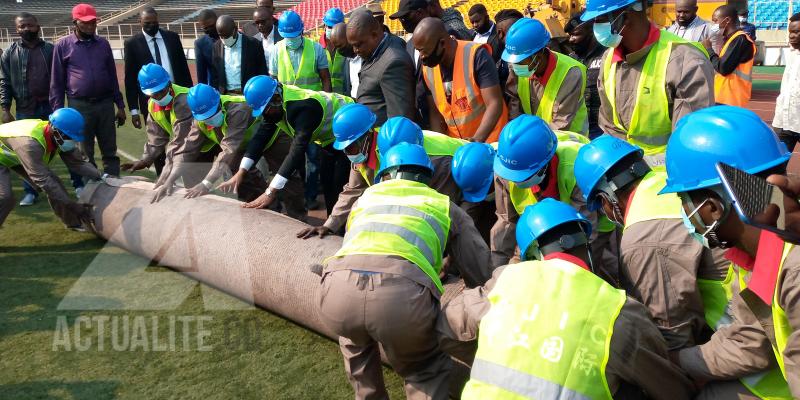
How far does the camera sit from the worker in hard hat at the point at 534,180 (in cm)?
333

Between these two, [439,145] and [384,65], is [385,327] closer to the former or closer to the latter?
[439,145]

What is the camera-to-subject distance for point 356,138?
408cm

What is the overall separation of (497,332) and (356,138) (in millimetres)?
2124

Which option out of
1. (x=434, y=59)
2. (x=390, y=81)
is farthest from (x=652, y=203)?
(x=390, y=81)

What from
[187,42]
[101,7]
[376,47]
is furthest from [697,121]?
[101,7]

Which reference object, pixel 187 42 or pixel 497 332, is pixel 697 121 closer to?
pixel 497 332

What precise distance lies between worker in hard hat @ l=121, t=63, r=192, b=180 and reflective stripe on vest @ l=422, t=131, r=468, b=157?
8.83 feet

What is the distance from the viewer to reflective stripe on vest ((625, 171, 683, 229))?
268 centimetres

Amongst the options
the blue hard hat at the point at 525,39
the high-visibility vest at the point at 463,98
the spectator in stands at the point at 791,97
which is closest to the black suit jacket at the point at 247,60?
the high-visibility vest at the point at 463,98

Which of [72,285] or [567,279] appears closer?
[567,279]

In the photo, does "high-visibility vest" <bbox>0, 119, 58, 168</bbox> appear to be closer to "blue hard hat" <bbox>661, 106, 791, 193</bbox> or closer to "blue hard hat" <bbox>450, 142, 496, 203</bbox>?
"blue hard hat" <bbox>450, 142, 496, 203</bbox>

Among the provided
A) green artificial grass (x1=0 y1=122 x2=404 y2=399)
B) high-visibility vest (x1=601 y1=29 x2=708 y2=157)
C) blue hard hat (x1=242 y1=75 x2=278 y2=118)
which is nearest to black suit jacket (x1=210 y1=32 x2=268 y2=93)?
blue hard hat (x1=242 y1=75 x2=278 y2=118)

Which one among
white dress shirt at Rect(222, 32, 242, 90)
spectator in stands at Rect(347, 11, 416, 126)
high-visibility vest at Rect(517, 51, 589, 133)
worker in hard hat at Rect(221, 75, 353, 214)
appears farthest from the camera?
white dress shirt at Rect(222, 32, 242, 90)

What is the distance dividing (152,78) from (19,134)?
120 centimetres
